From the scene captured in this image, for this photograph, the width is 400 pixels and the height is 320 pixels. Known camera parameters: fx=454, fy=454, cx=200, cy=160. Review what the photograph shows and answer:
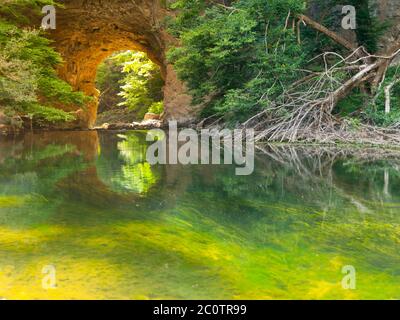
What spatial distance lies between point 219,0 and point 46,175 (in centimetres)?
930

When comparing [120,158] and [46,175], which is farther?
[120,158]

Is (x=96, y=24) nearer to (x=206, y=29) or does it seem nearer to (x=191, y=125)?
(x=191, y=125)

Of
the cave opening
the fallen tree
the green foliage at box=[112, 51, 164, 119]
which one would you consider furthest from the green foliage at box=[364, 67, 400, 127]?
the green foliage at box=[112, 51, 164, 119]

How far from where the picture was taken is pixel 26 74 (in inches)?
352

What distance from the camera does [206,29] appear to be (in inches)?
388

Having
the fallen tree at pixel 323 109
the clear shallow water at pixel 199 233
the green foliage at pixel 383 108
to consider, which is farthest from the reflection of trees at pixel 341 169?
the green foliage at pixel 383 108

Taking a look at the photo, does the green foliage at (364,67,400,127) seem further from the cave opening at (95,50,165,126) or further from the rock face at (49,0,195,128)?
the cave opening at (95,50,165,126)

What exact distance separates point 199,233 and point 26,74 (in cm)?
714

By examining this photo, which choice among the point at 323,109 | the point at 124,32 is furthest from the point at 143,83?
the point at 323,109

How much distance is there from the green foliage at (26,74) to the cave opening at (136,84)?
9.88 m

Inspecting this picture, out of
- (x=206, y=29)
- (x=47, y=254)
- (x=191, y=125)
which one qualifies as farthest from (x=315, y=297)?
(x=191, y=125)

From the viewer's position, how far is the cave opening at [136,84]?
22578 millimetres
